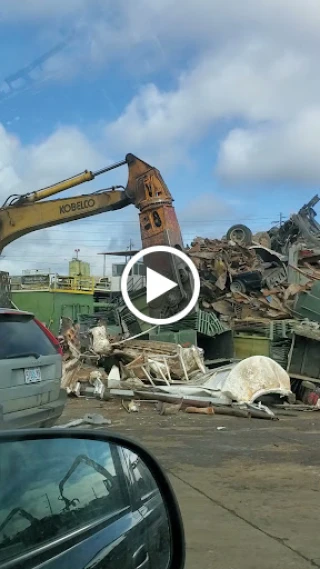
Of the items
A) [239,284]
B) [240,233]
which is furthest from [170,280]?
[240,233]

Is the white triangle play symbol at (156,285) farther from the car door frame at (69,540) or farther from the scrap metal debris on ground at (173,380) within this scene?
the car door frame at (69,540)

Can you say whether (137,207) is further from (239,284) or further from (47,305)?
(47,305)

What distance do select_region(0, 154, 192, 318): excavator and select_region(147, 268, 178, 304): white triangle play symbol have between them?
141 mm

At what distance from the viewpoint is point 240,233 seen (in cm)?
2680

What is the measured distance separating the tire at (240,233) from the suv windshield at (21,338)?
1926 cm

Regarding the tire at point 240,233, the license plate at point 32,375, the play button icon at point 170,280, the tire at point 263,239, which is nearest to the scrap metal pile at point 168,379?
the play button icon at point 170,280

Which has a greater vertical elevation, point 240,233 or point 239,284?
point 240,233

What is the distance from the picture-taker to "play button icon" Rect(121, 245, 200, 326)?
16500 millimetres

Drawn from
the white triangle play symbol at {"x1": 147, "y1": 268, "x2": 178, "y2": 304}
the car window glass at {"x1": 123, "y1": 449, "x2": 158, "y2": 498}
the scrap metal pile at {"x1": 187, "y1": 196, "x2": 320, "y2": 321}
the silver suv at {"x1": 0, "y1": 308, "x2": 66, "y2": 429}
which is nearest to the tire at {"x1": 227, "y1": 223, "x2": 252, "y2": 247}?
the scrap metal pile at {"x1": 187, "y1": 196, "x2": 320, "y2": 321}

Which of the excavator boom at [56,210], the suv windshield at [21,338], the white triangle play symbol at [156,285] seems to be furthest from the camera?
the excavator boom at [56,210]

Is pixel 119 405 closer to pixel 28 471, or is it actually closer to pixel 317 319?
pixel 317 319

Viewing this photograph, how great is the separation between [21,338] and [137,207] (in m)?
10.8

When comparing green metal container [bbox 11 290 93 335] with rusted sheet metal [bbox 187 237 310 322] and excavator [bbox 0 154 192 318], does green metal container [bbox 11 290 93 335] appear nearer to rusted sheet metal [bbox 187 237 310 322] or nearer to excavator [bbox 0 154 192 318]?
rusted sheet metal [bbox 187 237 310 322]

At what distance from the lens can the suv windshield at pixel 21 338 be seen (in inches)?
271
